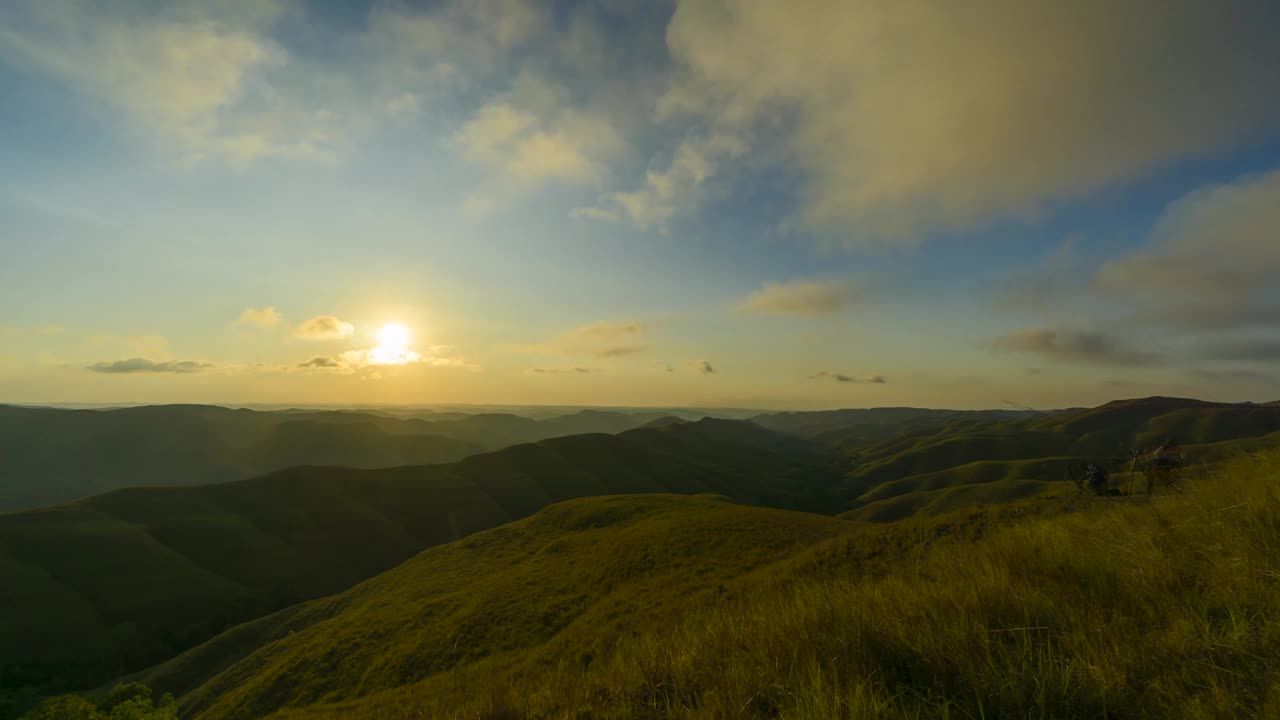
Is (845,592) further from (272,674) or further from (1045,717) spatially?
(272,674)

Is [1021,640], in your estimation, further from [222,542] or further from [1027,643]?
[222,542]

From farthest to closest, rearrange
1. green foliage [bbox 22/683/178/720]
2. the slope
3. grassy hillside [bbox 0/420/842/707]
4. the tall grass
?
grassy hillside [bbox 0/420/842/707] < the slope < green foliage [bbox 22/683/178/720] < the tall grass

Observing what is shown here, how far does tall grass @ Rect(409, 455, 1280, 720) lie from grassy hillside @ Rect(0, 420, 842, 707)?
10242 centimetres

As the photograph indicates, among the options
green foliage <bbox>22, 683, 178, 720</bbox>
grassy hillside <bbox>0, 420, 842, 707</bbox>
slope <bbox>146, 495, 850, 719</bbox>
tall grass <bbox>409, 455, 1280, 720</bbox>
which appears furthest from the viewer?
grassy hillside <bbox>0, 420, 842, 707</bbox>

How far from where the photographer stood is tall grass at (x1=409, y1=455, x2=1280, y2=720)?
3533 mm

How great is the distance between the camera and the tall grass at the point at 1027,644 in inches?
139

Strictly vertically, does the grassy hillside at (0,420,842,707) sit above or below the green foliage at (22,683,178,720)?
below

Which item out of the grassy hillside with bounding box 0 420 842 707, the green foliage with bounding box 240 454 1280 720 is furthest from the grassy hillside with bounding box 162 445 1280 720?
the grassy hillside with bounding box 0 420 842 707

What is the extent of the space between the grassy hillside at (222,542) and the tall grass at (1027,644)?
102 meters

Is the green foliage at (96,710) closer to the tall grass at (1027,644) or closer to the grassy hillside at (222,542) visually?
the tall grass at (1027,644)

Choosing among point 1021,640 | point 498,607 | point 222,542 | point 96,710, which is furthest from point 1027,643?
point 222,542

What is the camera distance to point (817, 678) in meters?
4.21

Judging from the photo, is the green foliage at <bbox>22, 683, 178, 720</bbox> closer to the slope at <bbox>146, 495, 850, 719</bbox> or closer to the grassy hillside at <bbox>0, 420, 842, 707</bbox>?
the slope at <bbox>146, 495, 850, 719</bbox>

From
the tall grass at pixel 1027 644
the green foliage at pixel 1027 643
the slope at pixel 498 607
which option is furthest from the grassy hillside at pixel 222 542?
the tall grass at pixel 1027 644
